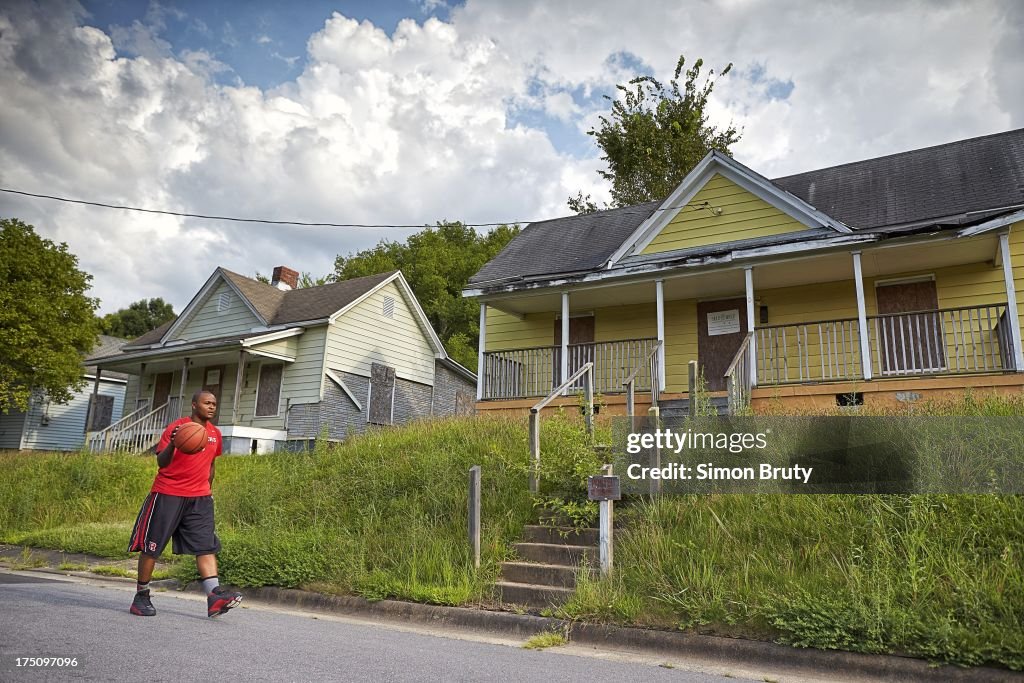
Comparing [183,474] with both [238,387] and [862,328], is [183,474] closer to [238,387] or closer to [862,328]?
[862,328]

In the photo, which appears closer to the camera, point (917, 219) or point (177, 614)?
point (177, 614)

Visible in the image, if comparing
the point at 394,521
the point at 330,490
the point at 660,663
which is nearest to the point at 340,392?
the point at 330,490

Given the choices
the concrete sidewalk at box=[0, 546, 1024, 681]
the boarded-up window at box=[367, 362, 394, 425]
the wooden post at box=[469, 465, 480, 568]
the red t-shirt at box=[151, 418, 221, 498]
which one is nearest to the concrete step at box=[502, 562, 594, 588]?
the wooden post at box=[469, 465, 480, 568]

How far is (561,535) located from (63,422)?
2685 centimetres

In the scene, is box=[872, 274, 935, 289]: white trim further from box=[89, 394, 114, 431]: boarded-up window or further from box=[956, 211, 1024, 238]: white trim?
box=[89, 394, 114, 431]: boarded-up window

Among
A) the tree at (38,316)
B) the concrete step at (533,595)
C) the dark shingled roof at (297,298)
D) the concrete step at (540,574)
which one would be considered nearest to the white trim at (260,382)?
the dark shingled roof at (297,298)

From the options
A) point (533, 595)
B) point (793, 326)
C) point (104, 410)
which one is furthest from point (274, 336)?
point (533, 595)

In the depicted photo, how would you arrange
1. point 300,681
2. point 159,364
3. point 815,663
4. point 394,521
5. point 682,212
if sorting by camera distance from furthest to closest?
point 159,364 → point 682,212 → point 394,521 → point 815,663 → point 300,681

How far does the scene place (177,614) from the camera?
628cm

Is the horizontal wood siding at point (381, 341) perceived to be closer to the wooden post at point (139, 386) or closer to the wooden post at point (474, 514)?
the wooden post at point (139, 386)

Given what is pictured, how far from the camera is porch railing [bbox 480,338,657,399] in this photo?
15.1 m

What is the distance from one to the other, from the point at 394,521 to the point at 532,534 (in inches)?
72.9

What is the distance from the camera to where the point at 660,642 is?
567cm

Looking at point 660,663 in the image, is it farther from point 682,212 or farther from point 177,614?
point 682,212
